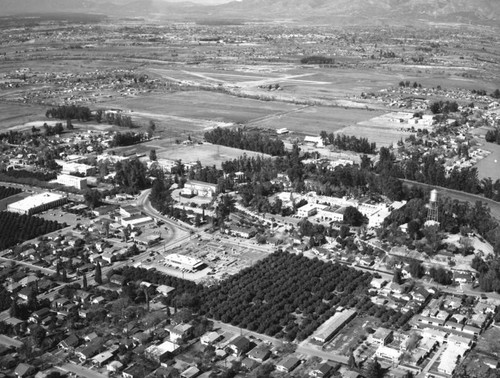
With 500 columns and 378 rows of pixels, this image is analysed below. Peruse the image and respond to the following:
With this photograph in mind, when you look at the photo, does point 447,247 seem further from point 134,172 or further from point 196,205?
→ point 134,172

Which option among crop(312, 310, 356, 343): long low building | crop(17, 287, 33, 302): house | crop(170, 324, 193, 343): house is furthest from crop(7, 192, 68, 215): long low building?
crop(312, 310, 356, 343): long low building

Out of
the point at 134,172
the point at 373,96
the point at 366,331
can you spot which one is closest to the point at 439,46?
the point at 373,96

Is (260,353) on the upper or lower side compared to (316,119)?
lower

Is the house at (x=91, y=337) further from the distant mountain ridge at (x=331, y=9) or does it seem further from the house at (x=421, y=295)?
the distant mountain ridge at (x=331, y=9)

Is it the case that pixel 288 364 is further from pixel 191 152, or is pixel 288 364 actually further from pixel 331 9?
pixel 331 9

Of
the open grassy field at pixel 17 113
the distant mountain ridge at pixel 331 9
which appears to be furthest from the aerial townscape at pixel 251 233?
the distant mountain ridge at pixel 331 9

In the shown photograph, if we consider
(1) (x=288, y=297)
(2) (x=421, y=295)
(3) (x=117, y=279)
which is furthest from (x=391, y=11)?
(3) (x=117, y=279)

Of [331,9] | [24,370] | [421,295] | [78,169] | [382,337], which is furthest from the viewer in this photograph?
[331,9]
